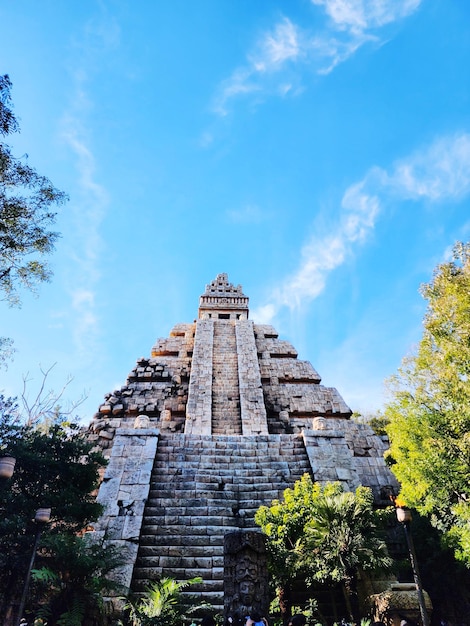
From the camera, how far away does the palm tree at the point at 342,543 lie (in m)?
5.86

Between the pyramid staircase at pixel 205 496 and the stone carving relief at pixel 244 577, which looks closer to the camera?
the stone carving relief at pixel 244 577

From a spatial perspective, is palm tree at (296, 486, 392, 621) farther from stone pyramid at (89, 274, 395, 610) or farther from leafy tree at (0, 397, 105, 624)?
leafy tree at (0, 397, 105, 624)

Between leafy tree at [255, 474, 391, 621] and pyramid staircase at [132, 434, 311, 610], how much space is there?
3.70 ft

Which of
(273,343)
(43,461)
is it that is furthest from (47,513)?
(273,343)

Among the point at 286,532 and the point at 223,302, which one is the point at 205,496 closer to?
the point at 286,532

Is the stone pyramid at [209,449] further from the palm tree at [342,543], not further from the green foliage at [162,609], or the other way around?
the palm tree at [342,543]

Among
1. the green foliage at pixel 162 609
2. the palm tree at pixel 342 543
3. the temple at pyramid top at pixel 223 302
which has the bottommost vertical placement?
the green foliage at pixel 162 609

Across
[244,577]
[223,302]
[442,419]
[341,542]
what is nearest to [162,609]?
[244,577]

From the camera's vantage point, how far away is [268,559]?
20.1 ft

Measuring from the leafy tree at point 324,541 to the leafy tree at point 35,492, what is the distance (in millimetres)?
3357

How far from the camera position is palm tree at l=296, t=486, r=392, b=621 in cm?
586

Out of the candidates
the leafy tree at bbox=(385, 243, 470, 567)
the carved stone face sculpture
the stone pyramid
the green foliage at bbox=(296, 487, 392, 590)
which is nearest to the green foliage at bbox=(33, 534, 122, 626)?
the stone pyramid

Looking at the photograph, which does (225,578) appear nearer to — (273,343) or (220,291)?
(273,343)

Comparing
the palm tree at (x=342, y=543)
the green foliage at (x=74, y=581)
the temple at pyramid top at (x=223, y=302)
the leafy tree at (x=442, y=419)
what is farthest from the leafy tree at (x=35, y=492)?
the temple at pyramid top at (x=223, y=302)
